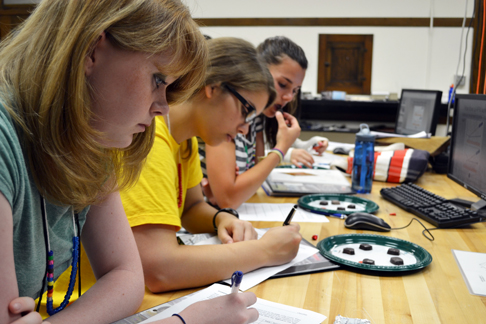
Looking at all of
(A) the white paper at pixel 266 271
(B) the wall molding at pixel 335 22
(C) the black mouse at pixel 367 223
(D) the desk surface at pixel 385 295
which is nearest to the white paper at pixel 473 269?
(D) the desk surface at pixel 385 295

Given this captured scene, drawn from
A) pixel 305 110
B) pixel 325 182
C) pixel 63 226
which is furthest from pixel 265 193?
pixel 305 110

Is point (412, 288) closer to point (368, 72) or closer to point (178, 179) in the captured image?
point (178, 179)

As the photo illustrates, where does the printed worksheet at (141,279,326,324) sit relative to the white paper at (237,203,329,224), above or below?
above

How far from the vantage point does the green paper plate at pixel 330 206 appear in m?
1.52

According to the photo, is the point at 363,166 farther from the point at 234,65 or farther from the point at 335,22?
the point at 335,22

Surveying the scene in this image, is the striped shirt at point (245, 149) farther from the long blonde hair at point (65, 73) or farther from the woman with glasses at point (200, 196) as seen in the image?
the long blonde hair at point (65, 73)

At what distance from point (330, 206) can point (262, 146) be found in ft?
3.35

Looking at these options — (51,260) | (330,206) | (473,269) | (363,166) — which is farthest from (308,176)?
(51,260)

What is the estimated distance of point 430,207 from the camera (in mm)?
1525

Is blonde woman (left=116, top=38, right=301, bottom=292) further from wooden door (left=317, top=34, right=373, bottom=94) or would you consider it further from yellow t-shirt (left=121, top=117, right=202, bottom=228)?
wooden door (left=317, top=34, right=373, bottom=94)

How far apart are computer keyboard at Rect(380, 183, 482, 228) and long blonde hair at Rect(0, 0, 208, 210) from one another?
3.51 ft

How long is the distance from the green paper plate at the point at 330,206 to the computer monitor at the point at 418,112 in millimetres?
1424

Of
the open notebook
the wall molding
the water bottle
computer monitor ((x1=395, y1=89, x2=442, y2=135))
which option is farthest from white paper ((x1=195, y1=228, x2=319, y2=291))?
the wall molding

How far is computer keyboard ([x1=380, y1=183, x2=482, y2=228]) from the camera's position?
4.56ft
